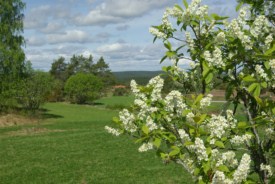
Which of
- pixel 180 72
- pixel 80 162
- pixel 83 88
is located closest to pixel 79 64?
pixel 83 88

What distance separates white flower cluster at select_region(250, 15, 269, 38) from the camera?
2.94 meters

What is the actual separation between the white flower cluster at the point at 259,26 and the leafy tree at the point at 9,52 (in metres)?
29.8

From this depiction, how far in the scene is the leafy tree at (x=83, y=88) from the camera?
6044 cm

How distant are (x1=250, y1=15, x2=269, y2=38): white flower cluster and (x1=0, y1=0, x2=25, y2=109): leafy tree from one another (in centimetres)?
2980

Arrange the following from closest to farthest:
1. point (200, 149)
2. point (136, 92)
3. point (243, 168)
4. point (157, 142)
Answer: point (243, 168) < point (200, 149) < point (157, 142) < point (136, 92)

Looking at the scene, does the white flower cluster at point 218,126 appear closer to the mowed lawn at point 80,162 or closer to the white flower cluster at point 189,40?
the white flower cluster at point 189,40

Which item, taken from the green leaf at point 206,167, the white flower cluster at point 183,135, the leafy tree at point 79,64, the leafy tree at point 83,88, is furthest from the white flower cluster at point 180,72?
the leafy tree at point 79,64

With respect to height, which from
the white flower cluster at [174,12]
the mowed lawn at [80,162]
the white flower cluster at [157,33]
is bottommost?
the mowed lawn at [80,162]

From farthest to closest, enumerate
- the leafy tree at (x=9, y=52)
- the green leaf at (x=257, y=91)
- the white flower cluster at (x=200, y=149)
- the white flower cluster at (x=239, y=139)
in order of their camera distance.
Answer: the leafy tree at (x=9, y=52)
the white flower cluster at (x=239, y=139)
the green leaf at (x=257, y=91)
the white flower cluster at (x=200, y=149)

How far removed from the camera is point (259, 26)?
9.82 ft

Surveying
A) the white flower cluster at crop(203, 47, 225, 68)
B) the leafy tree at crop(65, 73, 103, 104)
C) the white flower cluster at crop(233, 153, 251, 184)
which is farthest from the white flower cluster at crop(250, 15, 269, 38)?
the leafy tree at crop(65, 73, 103, 104)

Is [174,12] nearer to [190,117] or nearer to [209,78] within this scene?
[209,78]

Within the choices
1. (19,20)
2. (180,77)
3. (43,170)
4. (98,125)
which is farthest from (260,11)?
(19,20)

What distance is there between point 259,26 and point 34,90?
31008mm
